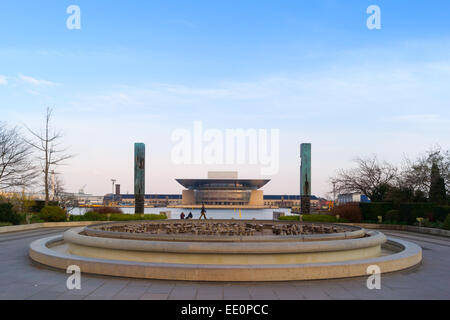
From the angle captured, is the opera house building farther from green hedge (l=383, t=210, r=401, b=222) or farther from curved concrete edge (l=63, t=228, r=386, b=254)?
curved concrete edge (l=63, t=228, r=386, b=254)

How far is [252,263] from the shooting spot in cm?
895

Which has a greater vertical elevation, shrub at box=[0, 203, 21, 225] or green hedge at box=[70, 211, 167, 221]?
shrub at box=[0, 203, 21, 225]

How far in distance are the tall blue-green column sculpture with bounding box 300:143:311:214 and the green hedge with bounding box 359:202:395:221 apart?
477cm

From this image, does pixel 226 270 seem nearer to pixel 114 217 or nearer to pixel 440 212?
pixel 114 217

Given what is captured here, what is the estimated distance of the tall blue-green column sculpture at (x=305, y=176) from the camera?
2916 cm

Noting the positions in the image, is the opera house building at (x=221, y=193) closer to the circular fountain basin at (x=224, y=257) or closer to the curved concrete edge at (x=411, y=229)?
the curved concrete edge at (x=411, y=229)

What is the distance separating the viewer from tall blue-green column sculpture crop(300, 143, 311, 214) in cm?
2916

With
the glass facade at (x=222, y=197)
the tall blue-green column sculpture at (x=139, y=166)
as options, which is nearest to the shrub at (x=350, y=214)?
the tall blue-green column sculpture at (x=139, y=166)

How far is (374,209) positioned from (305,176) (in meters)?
6.52

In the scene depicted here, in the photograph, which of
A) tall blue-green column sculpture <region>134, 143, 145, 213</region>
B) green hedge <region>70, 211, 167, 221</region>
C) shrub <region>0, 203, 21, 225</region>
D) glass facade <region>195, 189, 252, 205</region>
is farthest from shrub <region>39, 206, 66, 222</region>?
glass facade <region>195, 189, 252, 205</region>

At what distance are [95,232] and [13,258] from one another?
2.83 meters

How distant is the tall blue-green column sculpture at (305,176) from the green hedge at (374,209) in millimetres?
4767
